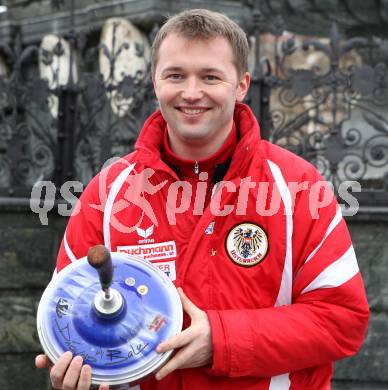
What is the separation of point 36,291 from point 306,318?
354 cm

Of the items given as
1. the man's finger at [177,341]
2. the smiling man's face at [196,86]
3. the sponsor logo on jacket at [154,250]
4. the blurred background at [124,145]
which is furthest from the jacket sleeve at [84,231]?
the blurred background at [124,145]

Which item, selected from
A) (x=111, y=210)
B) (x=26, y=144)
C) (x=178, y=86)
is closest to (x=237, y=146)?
(x=178, y=86)

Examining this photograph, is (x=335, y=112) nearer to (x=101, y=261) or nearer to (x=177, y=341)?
(x=177, y=341)

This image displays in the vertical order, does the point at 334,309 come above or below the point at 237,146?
below

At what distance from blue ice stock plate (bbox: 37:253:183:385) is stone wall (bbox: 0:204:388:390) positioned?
3110 millimetres

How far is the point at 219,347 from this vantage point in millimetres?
2139

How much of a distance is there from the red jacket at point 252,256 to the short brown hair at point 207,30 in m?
0.27

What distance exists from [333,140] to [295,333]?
334 centimetres

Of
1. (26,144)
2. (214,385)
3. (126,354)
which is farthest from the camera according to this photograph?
(26,144)

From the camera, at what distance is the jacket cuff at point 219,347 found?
2.14 metres

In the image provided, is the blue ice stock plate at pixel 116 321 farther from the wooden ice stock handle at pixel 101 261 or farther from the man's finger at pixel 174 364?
the wooden ice stock handle at pixel 101 261

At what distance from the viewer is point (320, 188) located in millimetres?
2381

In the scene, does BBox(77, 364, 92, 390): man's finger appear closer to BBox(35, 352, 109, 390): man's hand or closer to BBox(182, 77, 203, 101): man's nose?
BBox(35, 352, 109, 390): man's hand

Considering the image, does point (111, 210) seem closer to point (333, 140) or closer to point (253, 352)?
point (253, 352)
